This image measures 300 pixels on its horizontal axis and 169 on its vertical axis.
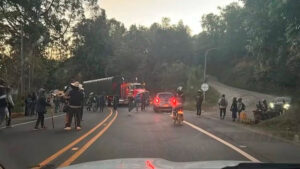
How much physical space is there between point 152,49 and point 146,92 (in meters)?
41.6

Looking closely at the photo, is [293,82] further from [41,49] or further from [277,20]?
[277,20]

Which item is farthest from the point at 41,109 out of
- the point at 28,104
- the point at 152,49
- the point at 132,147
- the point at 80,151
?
the point at 152,49

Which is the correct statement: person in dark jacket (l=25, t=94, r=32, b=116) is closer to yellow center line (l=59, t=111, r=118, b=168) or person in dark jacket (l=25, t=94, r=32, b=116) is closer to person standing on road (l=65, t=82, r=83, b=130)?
person standing on road (l=65, t=82, r=83, b=130)

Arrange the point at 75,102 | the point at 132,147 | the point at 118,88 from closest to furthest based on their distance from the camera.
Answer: the point at 132,147
the point at 75,102
the point at 118,88

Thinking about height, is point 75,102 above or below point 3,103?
above

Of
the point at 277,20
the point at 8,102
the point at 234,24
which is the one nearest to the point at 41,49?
the point at 8,102

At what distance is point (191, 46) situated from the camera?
322 feet

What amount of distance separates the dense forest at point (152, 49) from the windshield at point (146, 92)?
0.11 metres

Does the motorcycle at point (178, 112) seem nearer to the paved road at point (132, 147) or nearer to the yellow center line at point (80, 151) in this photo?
the paved road at point (132, 147)

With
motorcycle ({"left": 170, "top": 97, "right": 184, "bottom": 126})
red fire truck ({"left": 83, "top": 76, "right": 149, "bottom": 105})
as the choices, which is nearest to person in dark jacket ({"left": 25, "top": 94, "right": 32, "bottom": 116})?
motorcycle ({"left": 170, "top": 97, "right": 184, "bottom": 126})

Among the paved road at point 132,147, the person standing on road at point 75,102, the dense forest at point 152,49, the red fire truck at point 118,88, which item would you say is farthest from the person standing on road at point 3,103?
the red fire truck at point 118,88

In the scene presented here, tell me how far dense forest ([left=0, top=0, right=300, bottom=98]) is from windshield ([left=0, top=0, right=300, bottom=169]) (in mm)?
112

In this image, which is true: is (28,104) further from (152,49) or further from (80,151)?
(152,49)

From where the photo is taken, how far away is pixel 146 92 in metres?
53.1
